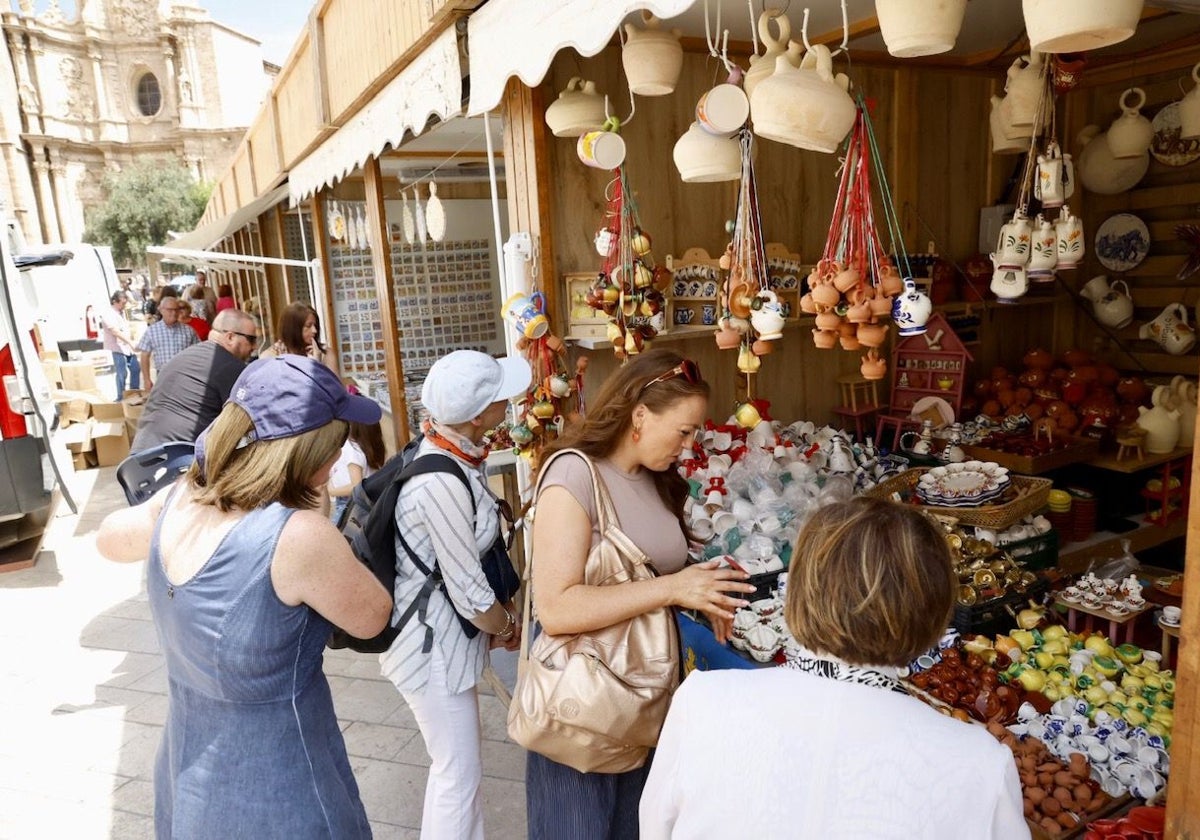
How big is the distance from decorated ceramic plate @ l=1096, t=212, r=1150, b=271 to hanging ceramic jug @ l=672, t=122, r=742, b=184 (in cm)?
329

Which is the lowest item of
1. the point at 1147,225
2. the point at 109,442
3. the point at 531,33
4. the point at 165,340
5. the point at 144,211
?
the point at 109,442

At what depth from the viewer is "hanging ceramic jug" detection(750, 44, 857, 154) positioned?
176cm

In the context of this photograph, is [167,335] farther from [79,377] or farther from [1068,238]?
[1068,238]

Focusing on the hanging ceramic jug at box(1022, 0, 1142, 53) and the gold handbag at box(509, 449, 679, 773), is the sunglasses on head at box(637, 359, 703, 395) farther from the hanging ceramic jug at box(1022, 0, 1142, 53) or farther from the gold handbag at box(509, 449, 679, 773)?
the hanging ceramic jug at box(1022, 0, 1142, 53)

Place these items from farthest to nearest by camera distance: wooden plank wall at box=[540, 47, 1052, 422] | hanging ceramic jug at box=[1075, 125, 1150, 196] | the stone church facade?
the stone church facade
hanging ceramic jug at box=[1075, 125, 1150, 196]
wooden plank wall at box=[540, 47, 1052, 422]

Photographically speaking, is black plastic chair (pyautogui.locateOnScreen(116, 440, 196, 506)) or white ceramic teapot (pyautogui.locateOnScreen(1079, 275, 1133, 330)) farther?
white ceramic teapot (pyautogui.locateOnScreen(1079, 275, 1133, 330))

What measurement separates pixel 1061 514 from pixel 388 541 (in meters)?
3.01

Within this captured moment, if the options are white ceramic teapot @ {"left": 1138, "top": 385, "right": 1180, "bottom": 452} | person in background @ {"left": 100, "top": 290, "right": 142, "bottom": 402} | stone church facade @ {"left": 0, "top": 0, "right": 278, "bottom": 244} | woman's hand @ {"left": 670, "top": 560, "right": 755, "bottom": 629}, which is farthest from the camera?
stone church facade @ {"left": 0, "top": 0, "right": 278, "bottom": 244}

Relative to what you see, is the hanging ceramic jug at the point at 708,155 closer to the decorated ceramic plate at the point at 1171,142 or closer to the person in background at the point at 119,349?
the decorated ceramic plate at the point at 1171,142

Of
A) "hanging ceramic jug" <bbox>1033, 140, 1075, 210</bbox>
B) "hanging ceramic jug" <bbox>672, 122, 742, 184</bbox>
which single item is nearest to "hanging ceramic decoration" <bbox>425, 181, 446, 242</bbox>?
"hanging ceramic jug" <bbox>672, 122, 742, 184</bbox>

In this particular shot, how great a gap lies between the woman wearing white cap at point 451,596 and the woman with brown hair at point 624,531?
0.31 meters

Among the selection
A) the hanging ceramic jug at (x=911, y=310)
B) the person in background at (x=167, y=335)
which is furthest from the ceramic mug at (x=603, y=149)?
the person in background at (x=167, y=335)

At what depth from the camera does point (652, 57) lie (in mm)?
2367

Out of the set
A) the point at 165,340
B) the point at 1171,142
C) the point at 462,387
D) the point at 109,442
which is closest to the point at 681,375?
the point at 462,387
